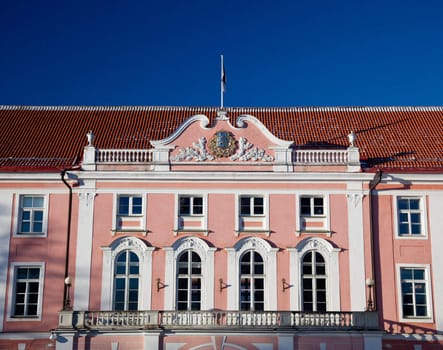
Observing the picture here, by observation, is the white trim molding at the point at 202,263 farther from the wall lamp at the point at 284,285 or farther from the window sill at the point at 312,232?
the window sill at the point at 312,232

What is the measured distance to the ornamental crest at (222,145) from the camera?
30.8 metres

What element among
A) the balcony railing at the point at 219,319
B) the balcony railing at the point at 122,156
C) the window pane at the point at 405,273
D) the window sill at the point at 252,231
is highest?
the balcony railing at the point at 122,156

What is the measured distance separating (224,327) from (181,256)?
12.7 feet

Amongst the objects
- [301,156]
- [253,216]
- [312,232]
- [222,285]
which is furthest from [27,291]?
[301,156]

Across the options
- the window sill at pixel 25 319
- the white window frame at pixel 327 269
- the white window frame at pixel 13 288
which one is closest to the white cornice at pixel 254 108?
the white window frame at pixel 327 269

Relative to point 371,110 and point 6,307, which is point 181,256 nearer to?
point 6,307

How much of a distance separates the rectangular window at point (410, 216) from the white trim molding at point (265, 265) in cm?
556

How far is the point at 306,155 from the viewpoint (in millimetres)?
31062

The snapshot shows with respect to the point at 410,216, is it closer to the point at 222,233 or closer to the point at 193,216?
the point at 222,233

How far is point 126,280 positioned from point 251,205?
6.10 meters

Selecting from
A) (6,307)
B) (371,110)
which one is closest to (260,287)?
(6,307)

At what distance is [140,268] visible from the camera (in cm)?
2983

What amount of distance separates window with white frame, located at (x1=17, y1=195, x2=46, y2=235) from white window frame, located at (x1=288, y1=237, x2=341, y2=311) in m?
10.6

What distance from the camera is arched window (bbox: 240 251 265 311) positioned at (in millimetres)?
29484
